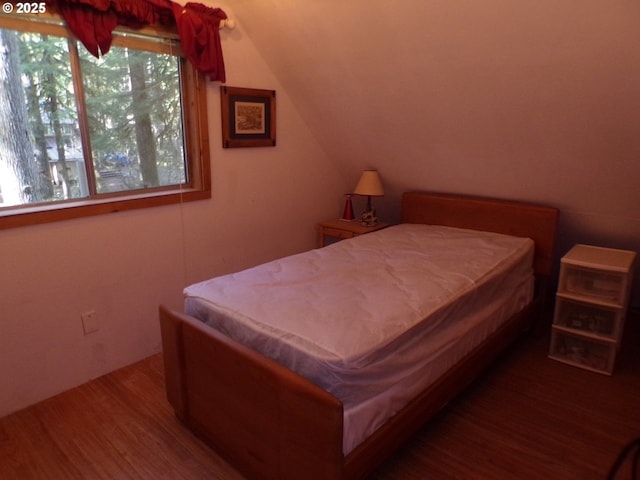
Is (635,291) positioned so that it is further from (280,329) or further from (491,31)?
(280,329)

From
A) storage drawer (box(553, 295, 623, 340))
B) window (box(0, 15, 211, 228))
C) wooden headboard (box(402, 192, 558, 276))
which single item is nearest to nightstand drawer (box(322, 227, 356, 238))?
wooden headboard (box(402, 192, 558, 276))

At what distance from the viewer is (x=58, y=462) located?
6.01ft

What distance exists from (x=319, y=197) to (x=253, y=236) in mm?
723

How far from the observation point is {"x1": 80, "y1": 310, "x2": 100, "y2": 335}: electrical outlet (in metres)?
2.32

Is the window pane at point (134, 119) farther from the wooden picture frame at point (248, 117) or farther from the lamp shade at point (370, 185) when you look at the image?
the lamp shade at point (370, 185)

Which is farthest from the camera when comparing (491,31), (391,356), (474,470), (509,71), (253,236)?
(253,236)

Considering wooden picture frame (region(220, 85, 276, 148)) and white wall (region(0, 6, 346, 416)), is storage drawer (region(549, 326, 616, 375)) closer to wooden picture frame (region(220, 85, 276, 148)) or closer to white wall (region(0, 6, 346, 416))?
white wall (region(0, 6, 346, 416))

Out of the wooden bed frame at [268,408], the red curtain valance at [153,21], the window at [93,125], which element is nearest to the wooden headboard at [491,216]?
the wooden bed frame at [268,408]

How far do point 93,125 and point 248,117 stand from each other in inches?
37.7

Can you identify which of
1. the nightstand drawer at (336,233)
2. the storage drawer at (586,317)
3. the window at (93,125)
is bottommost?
the storage drawer at (586,317)

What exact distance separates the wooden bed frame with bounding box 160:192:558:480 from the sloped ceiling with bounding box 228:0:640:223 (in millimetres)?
1051

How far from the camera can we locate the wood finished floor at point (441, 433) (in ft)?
5.83

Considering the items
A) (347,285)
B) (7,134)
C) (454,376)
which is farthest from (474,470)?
(7,134)

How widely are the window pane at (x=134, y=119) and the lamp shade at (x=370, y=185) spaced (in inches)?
50.2
